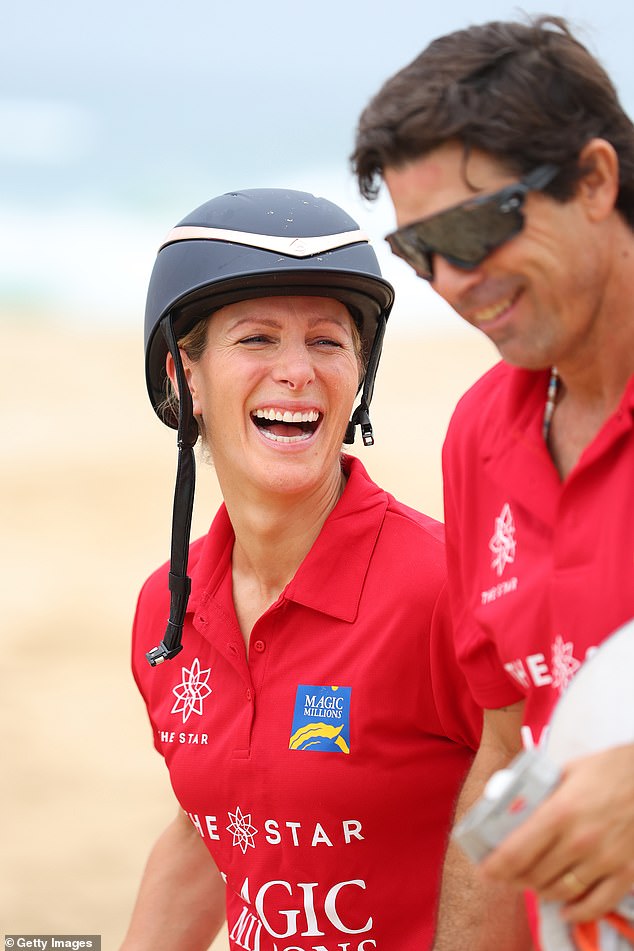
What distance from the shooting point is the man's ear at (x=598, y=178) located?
2.41 m

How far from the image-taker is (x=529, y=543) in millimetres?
2596

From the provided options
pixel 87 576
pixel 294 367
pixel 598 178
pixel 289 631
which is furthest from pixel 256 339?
pixel 87 576

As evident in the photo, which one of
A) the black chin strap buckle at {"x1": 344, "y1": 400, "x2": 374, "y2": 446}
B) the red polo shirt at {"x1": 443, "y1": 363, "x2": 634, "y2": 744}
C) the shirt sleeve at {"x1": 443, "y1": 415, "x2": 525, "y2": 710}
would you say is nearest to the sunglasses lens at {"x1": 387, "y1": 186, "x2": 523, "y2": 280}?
the red polo shirt at {"x1": 443, "y1": 363, "x2": 634, "y2": 744}

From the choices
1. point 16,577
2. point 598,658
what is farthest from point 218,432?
point 16,577

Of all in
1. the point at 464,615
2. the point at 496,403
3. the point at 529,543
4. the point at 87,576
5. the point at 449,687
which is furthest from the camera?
the point at 87,576

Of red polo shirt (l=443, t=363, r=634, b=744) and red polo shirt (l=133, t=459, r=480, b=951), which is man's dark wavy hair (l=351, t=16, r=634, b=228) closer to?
red polo shirt (l=443, t=363, r=634, b=744)

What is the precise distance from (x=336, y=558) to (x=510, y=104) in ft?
5.01

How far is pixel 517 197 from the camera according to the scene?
2.40 metres

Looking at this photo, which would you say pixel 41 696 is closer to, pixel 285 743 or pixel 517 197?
pixel 285 743

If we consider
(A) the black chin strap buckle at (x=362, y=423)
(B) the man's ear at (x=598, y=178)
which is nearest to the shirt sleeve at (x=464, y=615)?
(B) the man's ear at (x=598, y=178)

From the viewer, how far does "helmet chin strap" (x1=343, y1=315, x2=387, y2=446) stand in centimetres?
395

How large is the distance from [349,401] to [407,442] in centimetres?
1302

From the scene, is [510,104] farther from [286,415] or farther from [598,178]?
[286,415]

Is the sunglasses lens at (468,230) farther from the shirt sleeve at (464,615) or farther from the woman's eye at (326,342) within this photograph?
the woman's eye at (326,342)
